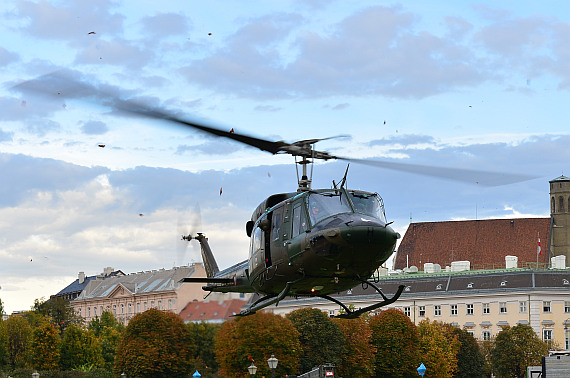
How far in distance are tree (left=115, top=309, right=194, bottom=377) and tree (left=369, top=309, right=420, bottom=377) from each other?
22.2 m

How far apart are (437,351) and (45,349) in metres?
47.5

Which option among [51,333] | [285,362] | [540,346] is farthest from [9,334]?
[540,346]

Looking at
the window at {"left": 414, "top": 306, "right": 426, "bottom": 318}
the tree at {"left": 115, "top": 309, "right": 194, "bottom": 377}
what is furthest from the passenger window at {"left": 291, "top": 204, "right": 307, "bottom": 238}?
the window at {"left": 414, "top": 306, "right": 426, "bottom": 318}

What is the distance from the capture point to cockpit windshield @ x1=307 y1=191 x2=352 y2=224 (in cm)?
3688

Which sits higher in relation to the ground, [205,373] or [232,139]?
[232,139]

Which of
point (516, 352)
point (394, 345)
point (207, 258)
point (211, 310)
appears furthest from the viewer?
point (211, 310)

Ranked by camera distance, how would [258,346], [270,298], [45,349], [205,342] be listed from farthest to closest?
Answer: [205,342], [45,349], [258,346], [270,298]

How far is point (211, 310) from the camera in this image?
6417 inches

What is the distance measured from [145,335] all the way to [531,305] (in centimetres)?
7036

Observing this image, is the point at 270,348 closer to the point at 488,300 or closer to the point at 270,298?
the point at 488,300

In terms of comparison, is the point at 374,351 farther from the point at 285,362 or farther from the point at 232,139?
the point at 232,139

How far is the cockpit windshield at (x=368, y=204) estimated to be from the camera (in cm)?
3705

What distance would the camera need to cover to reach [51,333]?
5448 inches

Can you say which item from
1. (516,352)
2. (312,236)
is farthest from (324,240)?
(516,352)
